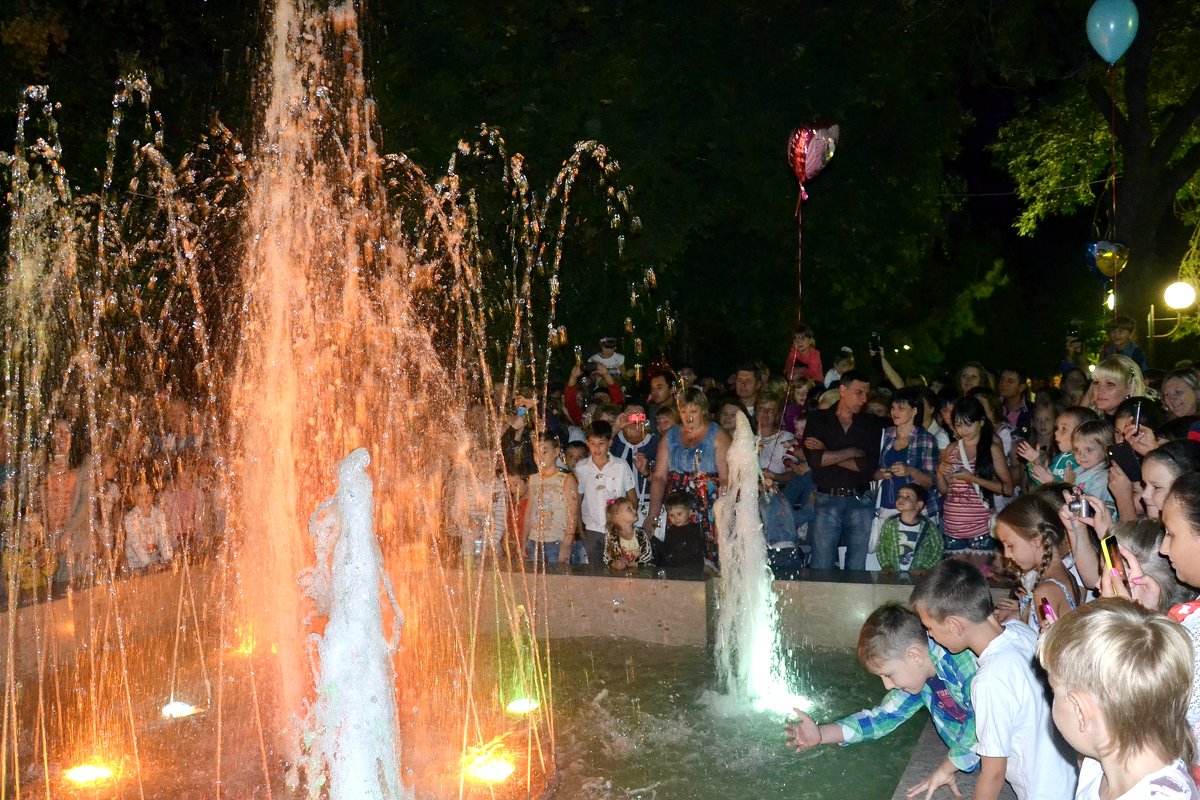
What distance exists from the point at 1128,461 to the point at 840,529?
267cm

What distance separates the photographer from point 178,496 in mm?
9117

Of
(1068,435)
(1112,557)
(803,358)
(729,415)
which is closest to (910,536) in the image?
(1068,435)

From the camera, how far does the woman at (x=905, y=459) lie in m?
8.04

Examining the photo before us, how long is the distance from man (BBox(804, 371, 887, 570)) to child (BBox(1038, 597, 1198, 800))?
5794 millimetres

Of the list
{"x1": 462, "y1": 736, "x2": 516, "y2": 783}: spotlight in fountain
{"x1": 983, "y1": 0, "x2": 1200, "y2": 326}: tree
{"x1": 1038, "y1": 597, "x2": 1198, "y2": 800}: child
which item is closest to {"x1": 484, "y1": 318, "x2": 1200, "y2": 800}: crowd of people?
{"x1": 1038, "y1": 597, "x2": 1198, "y2": 800}: child

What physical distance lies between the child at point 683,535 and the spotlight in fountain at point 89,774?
3.94 metres

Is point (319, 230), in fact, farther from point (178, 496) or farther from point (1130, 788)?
point (1130, 788)

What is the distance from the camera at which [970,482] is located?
7.65 metres

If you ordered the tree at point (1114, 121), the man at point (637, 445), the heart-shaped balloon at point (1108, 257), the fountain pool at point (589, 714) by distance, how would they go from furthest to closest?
the tree at point (1114, 121) < the heart-shaped balloon at point (1108, 257) < the man at point (637, 445) < the fountain pool at point (589, 714)

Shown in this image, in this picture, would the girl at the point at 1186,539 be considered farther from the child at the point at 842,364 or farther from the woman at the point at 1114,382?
the child at the point at 842,364

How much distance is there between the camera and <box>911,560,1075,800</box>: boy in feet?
11.4

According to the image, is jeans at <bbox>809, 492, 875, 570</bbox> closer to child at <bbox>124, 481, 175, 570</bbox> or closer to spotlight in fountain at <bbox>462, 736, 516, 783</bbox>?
spotlight in fountain at <bbox>462, 736, 516, 783</bbox>

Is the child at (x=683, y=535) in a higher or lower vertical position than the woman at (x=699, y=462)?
lower

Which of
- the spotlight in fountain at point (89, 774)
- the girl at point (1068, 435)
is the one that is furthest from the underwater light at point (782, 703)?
the spotlight in fountain at point (89, 774)
